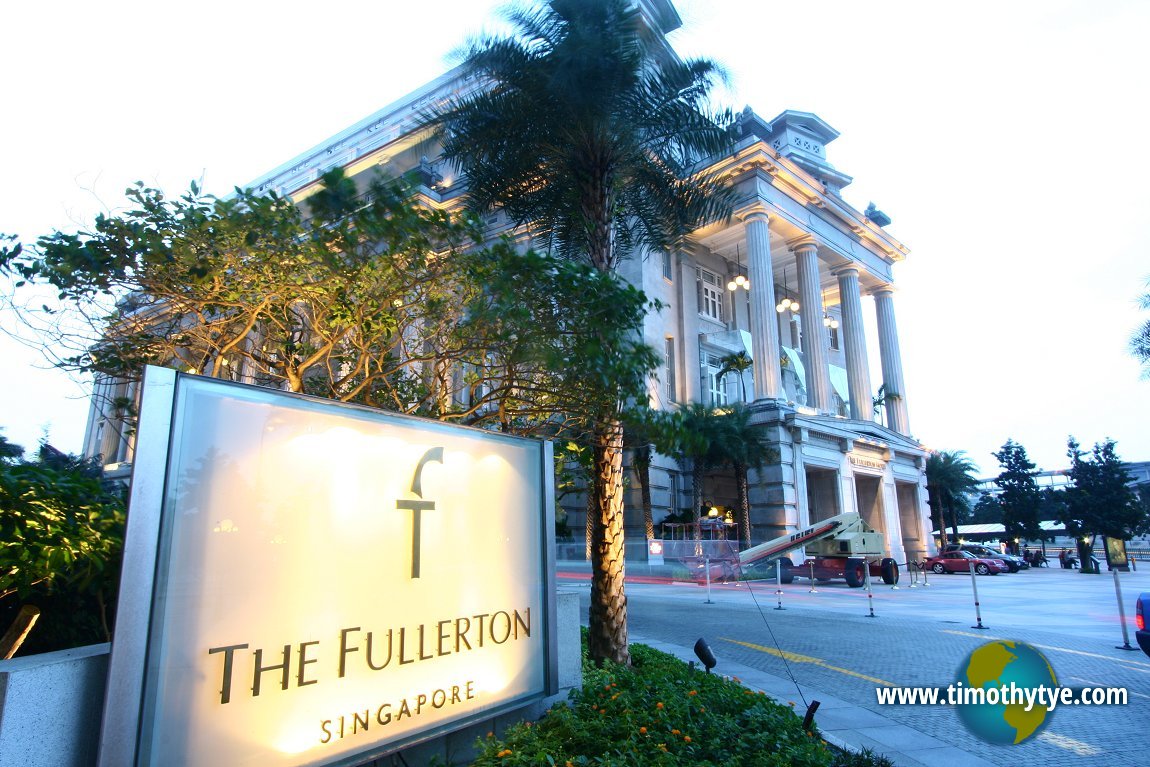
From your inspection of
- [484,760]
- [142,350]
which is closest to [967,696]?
[484,760]

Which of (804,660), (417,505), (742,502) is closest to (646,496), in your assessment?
(742,502)

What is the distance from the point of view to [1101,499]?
49.8 metres

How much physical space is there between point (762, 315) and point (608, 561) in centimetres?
3108

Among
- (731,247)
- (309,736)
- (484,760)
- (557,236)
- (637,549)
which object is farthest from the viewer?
(731,247)

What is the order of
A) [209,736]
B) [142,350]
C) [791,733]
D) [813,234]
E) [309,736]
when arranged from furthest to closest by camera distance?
[813,234]
[142,350]
[791,733]
[309,736]
[209,736]

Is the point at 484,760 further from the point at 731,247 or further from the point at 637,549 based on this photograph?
the point at 731,247

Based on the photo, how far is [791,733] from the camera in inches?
215

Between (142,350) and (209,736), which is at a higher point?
(142,350)

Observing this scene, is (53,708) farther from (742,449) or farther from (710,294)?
(710,294)

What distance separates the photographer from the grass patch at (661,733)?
4.57m

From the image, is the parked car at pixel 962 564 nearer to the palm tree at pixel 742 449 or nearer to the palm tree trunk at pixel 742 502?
the palm tree trunk at pixel 742 502

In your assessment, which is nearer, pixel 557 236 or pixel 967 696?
pixel 967 696

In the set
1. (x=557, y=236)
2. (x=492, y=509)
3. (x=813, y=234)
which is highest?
(x=813, y=234)

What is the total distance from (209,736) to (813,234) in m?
43.7
